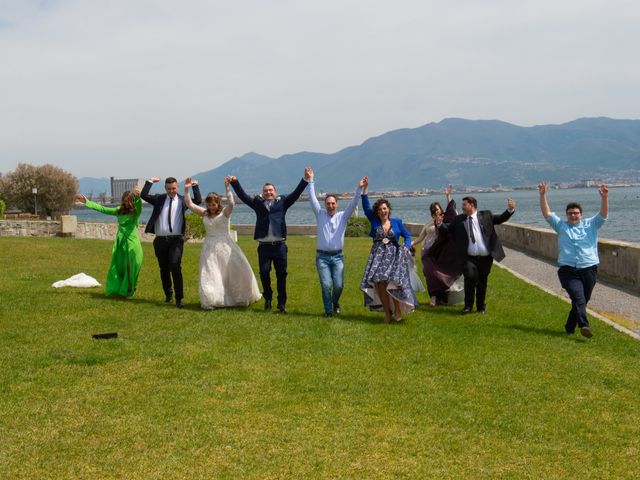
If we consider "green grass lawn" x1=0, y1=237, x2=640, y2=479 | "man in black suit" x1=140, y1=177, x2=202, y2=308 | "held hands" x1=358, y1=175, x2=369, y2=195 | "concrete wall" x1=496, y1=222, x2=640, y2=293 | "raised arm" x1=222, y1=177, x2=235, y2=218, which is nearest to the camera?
"green grass lawn" x1=0, y1=237, x2=640, y2=479

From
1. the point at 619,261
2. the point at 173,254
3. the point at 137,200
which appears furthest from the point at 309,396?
the point at 619,261

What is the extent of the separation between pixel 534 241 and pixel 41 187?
5601 centimetres

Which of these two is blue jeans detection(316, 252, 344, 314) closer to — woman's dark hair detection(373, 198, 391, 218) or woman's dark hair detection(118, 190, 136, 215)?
woman's dark hair detection(373, 198, 391, 218)

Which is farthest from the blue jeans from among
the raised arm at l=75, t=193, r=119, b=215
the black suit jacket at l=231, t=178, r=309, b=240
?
the raised arm at l=75, t=193, r=119, b=215

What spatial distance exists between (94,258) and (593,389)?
16.3 meters

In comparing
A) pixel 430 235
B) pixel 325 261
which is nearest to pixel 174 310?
pixel 325 261

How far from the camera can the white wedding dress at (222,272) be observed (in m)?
11.3

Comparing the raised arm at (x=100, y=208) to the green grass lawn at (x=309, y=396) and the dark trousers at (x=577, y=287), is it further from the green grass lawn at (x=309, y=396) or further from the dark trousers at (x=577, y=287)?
the dark trousers at (x=577, y=287)

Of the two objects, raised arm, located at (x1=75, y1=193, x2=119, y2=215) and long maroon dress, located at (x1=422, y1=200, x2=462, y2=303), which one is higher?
raised arm, located at (x1=75, y1=193, x2=119, y2=215)

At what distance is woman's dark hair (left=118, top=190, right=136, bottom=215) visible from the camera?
40.5 ft

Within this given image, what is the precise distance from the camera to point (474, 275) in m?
11.3

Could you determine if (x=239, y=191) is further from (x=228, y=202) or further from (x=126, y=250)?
(x=126, y=250)

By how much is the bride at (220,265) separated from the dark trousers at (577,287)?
15.0 ft

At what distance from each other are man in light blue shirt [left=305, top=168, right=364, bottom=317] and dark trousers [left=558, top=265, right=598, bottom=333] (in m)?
3.10
